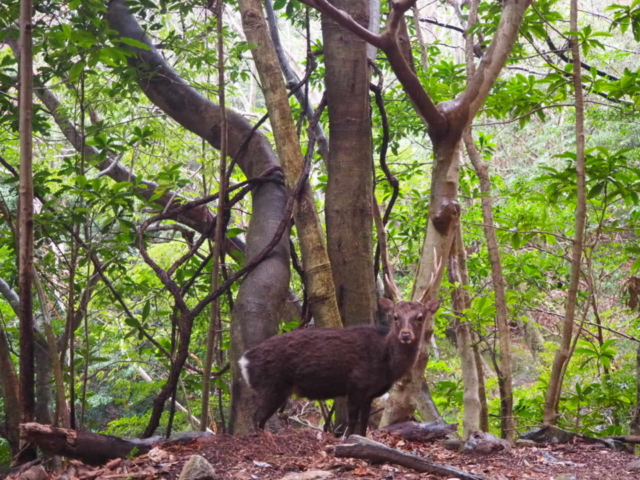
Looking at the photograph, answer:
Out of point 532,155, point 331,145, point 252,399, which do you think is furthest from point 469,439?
point 532,155

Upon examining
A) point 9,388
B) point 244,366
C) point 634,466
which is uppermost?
point 244,366

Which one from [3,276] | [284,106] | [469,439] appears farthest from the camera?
[3,276]

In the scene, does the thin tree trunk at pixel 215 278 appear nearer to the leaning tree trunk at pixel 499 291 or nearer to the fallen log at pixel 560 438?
the leaning tree trunk at pixel 499 291

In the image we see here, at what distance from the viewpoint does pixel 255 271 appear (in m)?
4.53

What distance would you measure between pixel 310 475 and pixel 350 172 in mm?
2344

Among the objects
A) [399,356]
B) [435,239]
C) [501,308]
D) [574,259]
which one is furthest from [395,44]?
[501,308]

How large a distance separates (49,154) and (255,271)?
6.04m

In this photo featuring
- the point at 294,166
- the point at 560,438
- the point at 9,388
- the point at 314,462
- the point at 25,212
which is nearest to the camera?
the point at 314,462

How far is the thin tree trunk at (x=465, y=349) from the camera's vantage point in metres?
4.74

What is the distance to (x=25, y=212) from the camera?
10.9 ft

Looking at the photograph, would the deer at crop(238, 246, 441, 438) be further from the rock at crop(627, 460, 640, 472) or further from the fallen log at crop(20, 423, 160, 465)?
the rock at crop(627, 460, 640, 472)

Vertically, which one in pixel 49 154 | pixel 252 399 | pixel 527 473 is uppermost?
pixel 49 154

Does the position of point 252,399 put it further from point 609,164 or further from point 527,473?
point 609,164

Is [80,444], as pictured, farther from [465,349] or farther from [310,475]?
[465,349]
